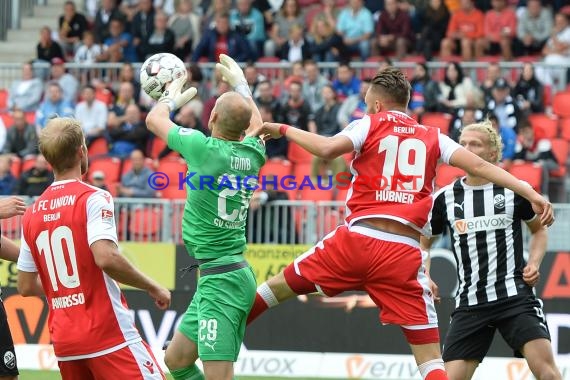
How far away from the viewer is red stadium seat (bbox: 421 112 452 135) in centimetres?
1675

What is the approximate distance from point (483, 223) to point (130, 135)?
34.9 ft

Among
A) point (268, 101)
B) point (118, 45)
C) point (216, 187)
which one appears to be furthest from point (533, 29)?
point (216, 187)

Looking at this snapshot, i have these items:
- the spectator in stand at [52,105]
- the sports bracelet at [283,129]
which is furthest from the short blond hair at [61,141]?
the spectator in stand at [52,105]

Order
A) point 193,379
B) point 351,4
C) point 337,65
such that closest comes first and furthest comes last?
point 193,379, point 337,65, point 351,4

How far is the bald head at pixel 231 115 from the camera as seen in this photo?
24.5 feet

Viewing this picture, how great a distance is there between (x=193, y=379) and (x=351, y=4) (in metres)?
12.8

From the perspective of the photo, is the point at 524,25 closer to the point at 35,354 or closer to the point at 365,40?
the point at 365,40

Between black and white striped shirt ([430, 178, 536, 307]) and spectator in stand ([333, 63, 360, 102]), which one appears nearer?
black and white striped shirt ([430, 178, 536, 307])

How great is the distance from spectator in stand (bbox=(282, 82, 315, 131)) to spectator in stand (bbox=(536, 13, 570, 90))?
3661 millimetres

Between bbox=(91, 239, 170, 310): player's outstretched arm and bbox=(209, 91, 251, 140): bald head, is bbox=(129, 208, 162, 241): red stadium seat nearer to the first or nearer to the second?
bbox=(209, 91, 251, 140): bald head

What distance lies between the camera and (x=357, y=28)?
19641 millimetres

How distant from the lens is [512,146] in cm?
1648

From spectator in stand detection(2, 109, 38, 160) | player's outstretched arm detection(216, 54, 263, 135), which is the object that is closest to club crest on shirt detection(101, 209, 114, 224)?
player's outstretched arm detection(216, 54, 263, 135)

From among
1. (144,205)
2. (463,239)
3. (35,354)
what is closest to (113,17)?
(144,205)
